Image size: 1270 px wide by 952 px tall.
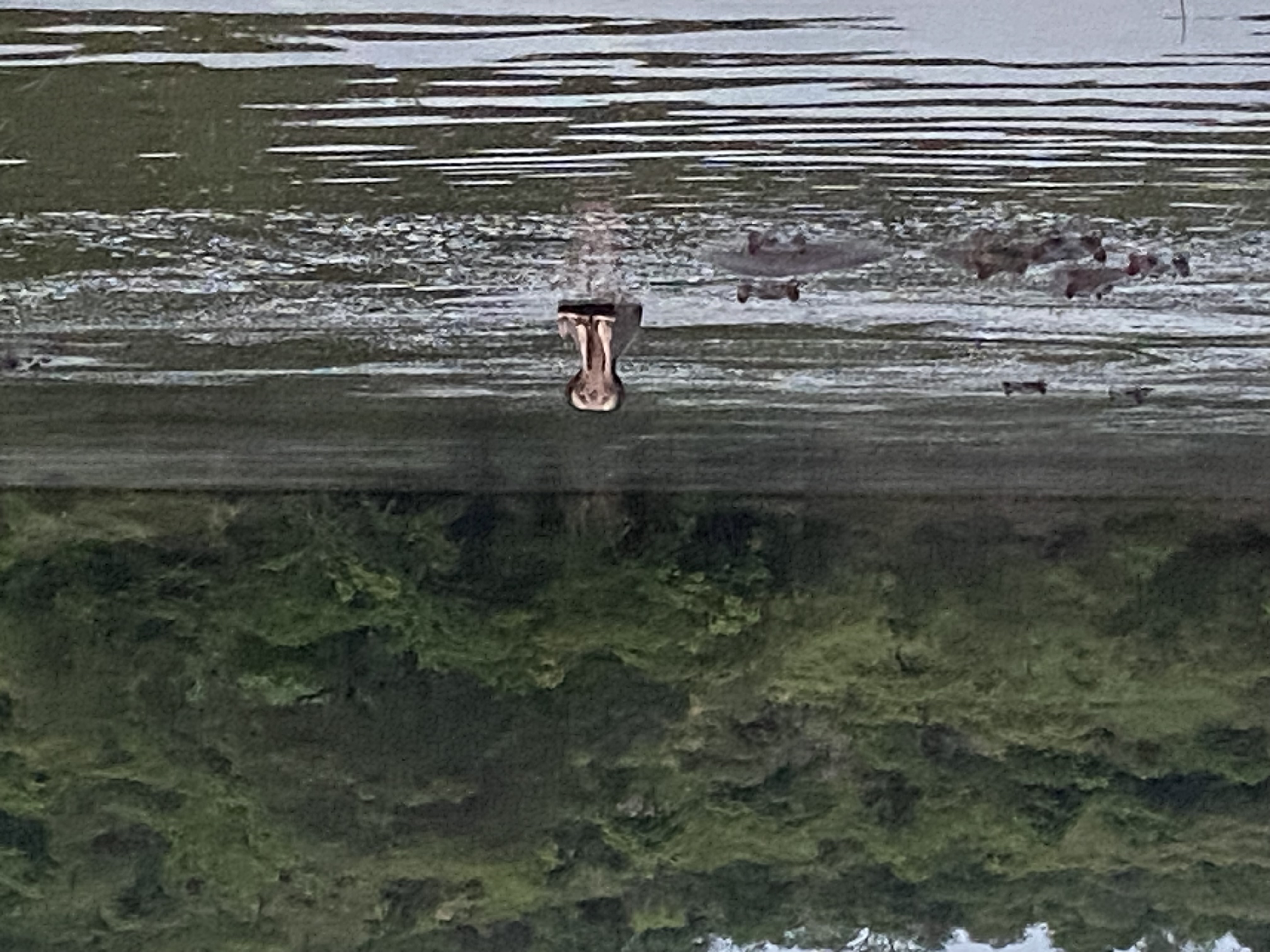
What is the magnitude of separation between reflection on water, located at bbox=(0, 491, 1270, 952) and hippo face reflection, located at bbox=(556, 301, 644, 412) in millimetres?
645

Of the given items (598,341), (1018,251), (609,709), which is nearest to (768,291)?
(598,341)

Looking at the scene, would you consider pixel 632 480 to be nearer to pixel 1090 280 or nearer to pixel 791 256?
pixel 791 256

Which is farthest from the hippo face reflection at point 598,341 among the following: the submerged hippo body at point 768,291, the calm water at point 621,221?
the submerged hippo body at point 768,291

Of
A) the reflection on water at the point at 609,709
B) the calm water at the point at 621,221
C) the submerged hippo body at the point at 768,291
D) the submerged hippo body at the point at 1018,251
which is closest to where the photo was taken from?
the calm water at the point at 621,221

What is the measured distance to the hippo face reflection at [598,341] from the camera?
2660 millimetres

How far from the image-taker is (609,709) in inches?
136

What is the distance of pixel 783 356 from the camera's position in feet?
9.39

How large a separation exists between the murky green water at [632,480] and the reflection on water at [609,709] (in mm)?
11

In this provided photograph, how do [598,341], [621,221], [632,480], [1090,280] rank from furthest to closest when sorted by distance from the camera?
[632,480] → [598,341] → [1090,280] → [621,221]

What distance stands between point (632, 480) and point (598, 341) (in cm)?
76

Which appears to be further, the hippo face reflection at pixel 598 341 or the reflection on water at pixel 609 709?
the reflection on water at pixel 609 709

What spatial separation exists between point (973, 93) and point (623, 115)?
0.54 meters

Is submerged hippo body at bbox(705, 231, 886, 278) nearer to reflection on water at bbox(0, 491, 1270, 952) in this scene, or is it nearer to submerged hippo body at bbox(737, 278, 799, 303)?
submerged hippo body at bbox(737, 278, 799, 303)

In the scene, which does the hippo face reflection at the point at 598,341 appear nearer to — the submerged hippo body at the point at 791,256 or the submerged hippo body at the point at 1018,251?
the submerged hippo body at the point at 791,256
